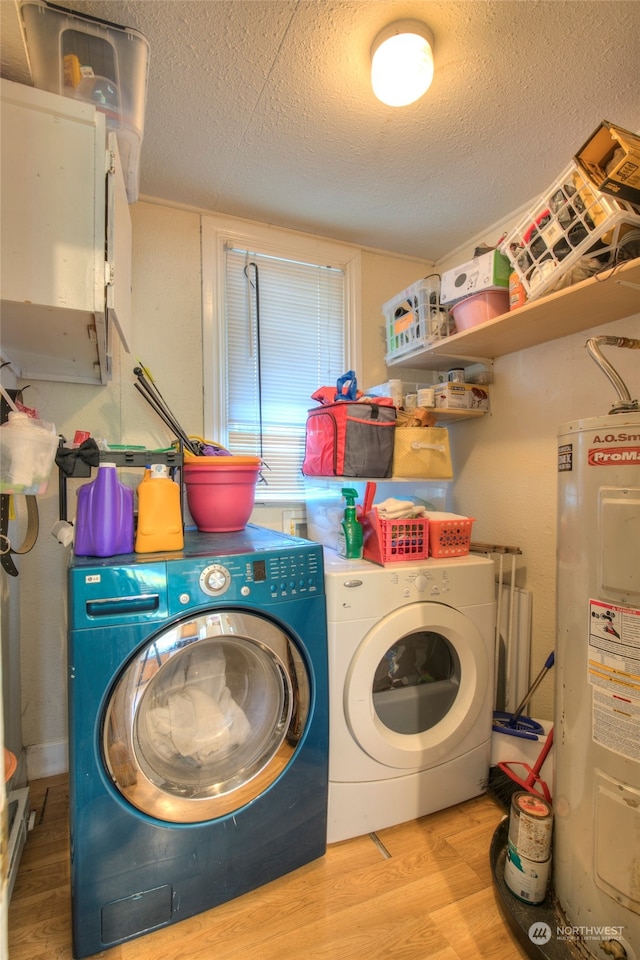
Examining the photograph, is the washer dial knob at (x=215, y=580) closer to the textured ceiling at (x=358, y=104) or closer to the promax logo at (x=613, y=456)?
the promax logo at (x=613, y=456)

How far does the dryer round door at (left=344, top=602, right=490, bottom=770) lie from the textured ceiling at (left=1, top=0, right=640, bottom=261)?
65.1 inches

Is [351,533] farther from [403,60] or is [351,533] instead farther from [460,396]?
[403,60]

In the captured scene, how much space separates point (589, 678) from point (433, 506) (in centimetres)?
126

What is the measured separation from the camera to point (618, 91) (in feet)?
4.47

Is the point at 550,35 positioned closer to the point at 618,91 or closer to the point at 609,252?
the point at 618,91

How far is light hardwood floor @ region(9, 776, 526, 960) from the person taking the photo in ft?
3.69

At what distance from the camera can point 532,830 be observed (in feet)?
3.92

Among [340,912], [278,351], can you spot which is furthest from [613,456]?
[278,351]

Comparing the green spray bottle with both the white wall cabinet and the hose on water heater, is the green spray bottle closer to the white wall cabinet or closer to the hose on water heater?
the hose on water heater

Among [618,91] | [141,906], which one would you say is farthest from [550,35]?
[141,906]

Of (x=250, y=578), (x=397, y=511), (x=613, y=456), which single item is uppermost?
(x=613, y=456)

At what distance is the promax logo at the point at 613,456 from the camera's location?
997 millimetres

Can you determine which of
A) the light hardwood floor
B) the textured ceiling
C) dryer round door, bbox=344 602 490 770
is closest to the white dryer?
dryer round door, bbox=344 602 490 770

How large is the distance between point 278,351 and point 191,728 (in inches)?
65.4
